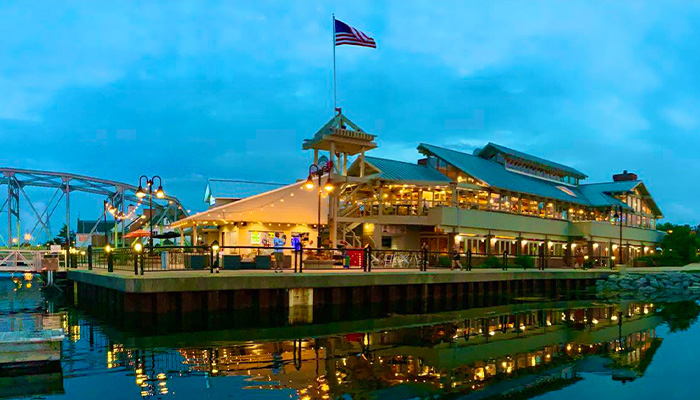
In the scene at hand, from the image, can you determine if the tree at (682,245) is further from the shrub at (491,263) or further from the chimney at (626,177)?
the shrub at (491,263)

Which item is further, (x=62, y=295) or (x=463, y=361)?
(x=62, y=295)

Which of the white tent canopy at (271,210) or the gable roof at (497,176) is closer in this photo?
the white tent canopy at (271,210)

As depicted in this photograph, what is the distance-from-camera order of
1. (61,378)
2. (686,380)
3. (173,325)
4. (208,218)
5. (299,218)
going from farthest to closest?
(299,218)
(208,218)
(173,325)
(686,380)
(61,378)

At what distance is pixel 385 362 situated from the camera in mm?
14234

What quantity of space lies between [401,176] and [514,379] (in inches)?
1213

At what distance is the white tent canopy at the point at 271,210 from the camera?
1283 inches

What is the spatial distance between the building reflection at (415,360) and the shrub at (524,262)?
17940 millimetres

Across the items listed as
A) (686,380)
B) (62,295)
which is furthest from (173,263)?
(686,380)

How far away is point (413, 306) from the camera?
26094mm

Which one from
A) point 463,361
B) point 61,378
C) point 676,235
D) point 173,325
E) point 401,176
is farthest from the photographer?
point 676,235

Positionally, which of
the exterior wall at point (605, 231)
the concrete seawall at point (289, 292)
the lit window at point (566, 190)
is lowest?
the concrete seawall at point (289, 292)

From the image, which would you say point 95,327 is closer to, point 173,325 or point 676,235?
point 173,325

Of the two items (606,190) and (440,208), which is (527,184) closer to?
(440,208)

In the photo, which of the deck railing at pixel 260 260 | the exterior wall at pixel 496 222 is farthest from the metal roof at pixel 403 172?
the deck railing at pixel 260 260
